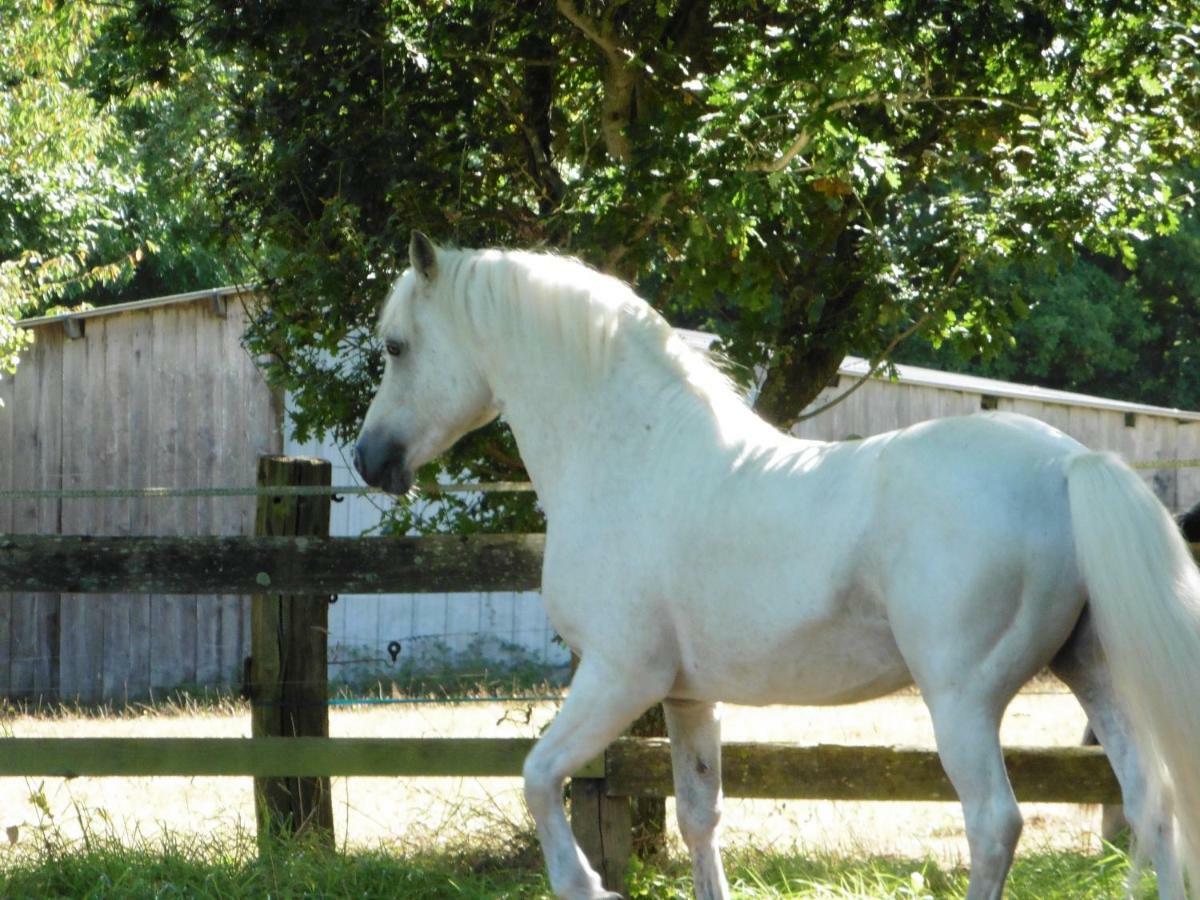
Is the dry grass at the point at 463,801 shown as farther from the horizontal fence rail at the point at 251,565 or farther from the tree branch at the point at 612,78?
the tree branch at the point at 612,78

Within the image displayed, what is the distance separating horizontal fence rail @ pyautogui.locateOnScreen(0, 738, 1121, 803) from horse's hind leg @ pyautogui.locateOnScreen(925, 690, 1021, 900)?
1.54 metres

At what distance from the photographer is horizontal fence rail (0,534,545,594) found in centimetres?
502

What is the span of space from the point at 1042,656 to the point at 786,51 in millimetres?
2284

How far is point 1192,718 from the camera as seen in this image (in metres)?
2.94

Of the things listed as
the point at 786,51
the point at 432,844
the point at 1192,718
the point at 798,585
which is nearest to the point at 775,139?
the point at 786,51

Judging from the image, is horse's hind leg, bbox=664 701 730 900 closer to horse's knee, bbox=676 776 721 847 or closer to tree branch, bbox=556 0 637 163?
horse's knee, bbox=676 776 721 847

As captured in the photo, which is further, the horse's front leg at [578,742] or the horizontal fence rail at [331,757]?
the horizontal fence rail at [331,757]

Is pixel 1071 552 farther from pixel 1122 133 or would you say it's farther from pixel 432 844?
pixel 432 844

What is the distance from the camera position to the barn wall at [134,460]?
1234 centimetres

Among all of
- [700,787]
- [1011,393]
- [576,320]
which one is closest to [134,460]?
[1011,393]

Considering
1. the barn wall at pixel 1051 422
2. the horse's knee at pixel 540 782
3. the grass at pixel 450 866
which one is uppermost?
the barn wall at pixel 1051 422

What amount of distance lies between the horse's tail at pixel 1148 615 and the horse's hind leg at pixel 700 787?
1.32 m

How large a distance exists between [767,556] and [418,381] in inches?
52.8

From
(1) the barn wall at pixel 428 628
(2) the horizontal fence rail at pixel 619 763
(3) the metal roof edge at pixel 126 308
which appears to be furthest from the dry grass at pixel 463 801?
(3) the metal roof edge at pixel 126 308
